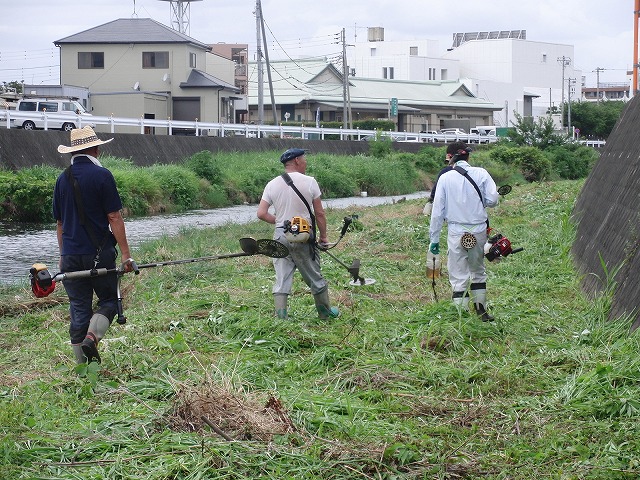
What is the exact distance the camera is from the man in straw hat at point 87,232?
7.13 metres

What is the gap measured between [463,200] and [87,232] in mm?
3494

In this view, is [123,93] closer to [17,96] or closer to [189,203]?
[17,96]

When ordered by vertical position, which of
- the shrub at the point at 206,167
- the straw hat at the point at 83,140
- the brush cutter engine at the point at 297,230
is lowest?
the brush cutter engine at the point at 297,230

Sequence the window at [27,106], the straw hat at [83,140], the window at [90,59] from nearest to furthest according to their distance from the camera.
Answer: the straw hat at [83,140] → the window at [27,106] → the window at [90,59]

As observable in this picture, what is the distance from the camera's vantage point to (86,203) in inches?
281

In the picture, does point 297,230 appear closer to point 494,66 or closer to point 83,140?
point 83,140

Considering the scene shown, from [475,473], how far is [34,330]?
6.29 metres

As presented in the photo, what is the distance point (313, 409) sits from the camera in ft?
→ 19.5

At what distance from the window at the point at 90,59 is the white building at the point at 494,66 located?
129 feet

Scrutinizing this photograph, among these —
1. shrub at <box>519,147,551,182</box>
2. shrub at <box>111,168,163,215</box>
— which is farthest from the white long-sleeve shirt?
shrub at <box>519,147,551,182</box>

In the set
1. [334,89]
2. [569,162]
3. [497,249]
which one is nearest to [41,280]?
[497,249]

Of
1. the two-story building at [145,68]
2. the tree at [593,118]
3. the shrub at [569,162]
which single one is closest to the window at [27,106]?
the two-story building at [145,68]

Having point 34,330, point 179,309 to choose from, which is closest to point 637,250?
point 179,309

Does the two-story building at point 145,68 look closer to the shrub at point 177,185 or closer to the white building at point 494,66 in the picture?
the shrub at point 177,185
